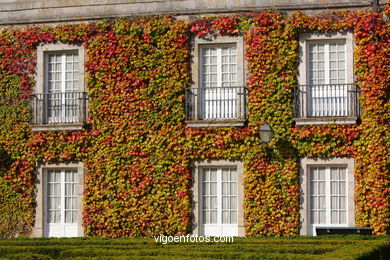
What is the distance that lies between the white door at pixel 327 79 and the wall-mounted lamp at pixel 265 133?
130 centimetres

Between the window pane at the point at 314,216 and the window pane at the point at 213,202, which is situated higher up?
the window pane at the point at 213,202

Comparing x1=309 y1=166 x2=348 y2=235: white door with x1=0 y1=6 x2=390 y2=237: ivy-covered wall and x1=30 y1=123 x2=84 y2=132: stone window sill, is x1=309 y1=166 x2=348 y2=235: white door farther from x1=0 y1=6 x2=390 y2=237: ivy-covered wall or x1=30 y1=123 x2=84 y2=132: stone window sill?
x1=30 y1=123 x2=84 y2=132: stone window sill

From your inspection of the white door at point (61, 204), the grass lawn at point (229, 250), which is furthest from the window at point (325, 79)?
the white door at point (61, 204)

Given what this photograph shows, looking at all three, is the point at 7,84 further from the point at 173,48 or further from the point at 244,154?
the point at 244,154

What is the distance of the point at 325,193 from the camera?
2173 centimetres

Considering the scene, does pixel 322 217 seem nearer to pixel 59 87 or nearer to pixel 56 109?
pixel 56 109

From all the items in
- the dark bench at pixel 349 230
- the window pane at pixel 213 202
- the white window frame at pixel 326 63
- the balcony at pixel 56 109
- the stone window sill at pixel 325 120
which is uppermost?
the white window frame at pixel 326 63

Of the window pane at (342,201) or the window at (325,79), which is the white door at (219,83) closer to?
the window at (325,79)

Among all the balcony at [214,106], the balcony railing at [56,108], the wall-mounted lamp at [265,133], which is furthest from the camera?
the balcony railing at [56,108]

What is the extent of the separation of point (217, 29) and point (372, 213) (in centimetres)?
603

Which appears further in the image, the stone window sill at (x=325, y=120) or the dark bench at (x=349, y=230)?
the stone window sill at (x=325, y=120)

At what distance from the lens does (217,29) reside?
2239 cm

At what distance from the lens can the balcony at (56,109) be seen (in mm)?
23312

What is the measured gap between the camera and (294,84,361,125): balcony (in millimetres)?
21469
